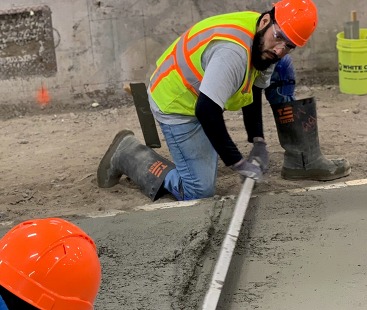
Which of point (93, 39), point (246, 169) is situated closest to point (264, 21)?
point (246, 169)

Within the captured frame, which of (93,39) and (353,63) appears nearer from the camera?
(353,63)

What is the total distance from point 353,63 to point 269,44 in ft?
7.89

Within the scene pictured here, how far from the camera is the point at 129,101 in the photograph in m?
5.91

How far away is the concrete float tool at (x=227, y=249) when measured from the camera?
2.76 meters

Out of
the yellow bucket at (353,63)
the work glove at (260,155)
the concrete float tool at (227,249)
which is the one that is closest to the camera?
the concrete float tool at (227,249)

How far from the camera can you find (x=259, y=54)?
3.45 metres

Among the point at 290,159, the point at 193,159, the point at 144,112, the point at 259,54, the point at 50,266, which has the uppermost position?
the point at 259,54

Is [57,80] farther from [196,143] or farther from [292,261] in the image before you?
[292,261]

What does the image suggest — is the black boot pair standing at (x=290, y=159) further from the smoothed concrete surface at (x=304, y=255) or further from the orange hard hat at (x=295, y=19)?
the orange hard hat at (x=295, y=19)

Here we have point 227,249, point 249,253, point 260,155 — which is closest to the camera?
point 227,249

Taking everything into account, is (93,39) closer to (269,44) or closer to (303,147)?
(303,147)

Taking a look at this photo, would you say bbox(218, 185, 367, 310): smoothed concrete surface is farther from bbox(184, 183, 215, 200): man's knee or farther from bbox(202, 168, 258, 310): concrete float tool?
bbox(184, 183, 215, 200): man's knee

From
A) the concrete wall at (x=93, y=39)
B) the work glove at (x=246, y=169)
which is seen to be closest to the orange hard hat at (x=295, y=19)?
the work glove at (x=246, y=169)

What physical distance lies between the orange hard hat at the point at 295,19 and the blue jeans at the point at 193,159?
792 millimetres
